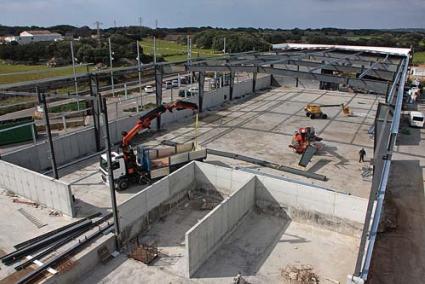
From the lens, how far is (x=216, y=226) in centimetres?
1422

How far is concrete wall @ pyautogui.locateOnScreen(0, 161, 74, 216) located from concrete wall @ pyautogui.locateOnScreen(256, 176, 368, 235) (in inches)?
354

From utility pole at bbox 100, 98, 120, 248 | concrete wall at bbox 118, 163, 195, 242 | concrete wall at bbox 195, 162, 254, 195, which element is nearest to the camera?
utility pole at bbox 100, 98, 120, 248

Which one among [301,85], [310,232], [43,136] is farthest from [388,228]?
[301,85]

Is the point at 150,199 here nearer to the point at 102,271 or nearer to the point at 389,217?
the point at 102,271

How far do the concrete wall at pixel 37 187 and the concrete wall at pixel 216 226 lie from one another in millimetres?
6526

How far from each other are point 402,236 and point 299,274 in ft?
18.8

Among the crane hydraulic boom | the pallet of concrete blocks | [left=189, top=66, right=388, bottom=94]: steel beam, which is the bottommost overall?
the pallet of concrete blocks

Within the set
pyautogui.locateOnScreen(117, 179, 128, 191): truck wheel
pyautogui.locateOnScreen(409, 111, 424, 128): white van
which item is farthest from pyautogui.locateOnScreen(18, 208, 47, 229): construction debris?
pyautogui.locateOnScreen(409, 111, 424, 128): white van

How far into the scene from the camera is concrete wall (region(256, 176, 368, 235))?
A: 1521 cm

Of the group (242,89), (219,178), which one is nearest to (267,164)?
(219,178)

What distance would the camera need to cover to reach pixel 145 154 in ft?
61.7

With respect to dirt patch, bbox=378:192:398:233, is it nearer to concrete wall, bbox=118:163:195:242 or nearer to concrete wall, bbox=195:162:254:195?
concrete wall, bbox=195:162:254:195

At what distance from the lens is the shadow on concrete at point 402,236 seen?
43.1 ft

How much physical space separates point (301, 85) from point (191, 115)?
68.0 ft
